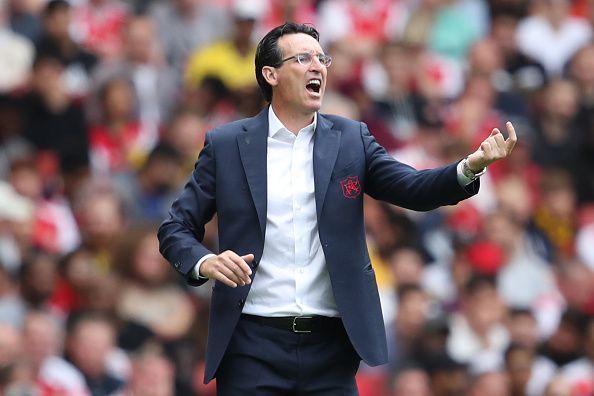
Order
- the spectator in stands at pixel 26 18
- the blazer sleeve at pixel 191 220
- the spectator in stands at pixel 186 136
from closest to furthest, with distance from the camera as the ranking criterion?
the blazer sleeve at pixel 191 220 → the spectator in stands at pixel 186 136 → the spectator in stands at pixel 26 18

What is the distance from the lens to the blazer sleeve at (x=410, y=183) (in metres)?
6.28

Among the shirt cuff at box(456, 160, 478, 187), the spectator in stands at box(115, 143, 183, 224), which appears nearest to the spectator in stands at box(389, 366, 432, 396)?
the spectator in stands at box(115, 143, 183, 224)

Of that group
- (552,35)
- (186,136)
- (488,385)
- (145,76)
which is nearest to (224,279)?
(488,385)

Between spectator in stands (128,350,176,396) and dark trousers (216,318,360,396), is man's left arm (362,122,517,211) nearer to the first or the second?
dark trousers (216,318,360,396)

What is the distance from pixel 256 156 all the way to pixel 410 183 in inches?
25.9

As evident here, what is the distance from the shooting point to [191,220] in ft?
21.4

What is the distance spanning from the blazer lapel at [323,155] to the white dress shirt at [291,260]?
50 millimetres

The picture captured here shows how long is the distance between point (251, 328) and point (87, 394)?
3791 millimetres

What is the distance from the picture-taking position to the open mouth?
6578mm

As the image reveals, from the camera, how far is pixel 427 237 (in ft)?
40.4

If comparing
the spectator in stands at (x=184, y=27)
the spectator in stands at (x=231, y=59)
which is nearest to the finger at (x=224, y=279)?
the spectator in stands at (x=231, y=59)

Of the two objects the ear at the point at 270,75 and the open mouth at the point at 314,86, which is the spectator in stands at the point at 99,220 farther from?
the open mouth at the point at 314,86

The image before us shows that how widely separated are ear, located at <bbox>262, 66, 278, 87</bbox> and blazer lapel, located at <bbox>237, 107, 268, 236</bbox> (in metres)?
0.14

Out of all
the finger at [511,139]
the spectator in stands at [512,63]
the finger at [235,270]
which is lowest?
the finger at [235,270]
